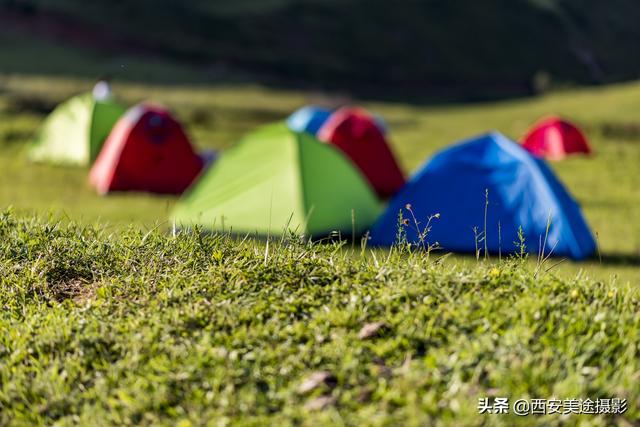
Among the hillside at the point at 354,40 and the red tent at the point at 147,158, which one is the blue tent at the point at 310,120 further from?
the hillside at the point at 354,40

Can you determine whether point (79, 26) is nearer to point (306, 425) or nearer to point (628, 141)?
point (628, 141)

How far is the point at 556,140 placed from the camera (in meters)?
21.5

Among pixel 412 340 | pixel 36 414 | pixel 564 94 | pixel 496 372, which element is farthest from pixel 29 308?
pixel 564 94

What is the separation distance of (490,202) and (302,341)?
672 centimetres

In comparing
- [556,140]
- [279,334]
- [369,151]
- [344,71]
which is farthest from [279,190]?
[344,71]

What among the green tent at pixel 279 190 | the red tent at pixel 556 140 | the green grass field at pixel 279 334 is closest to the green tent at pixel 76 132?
the green tent at pixel 279 190

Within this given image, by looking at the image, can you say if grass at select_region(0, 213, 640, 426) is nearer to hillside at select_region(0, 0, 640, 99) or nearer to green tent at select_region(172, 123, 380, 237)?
green tent at select_region(172, 123, 380, 237)

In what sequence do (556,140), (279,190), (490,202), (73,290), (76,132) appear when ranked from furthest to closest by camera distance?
(556,140), (76,132), (279,190), (490,202), (73,290)

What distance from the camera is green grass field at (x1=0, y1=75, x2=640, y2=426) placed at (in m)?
3.36

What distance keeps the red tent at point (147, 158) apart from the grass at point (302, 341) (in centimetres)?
1114

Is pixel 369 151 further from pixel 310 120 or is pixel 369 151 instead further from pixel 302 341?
pixel 302 341

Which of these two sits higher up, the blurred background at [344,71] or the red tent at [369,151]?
the blurred background at [344,71]

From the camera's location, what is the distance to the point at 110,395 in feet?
11.7

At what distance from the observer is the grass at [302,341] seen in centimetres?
335
